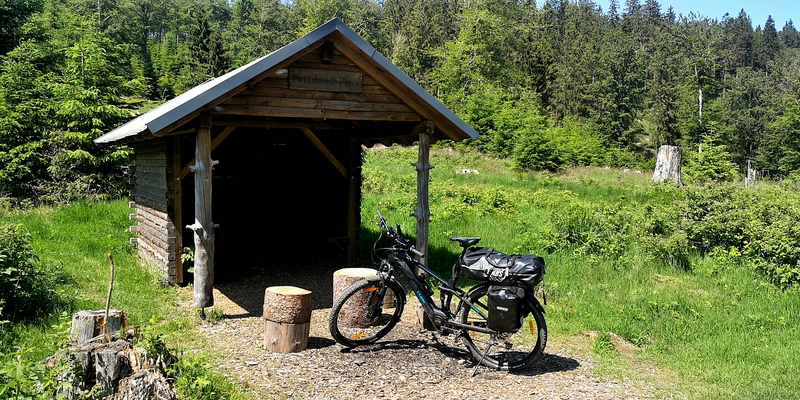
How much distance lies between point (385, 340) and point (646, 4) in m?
99.4

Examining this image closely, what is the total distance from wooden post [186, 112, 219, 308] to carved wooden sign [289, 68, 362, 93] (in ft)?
4.06

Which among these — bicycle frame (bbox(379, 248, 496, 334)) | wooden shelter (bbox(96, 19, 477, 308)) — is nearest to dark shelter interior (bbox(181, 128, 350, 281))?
wooden shelter (bbox(96, 19, 477, 308))

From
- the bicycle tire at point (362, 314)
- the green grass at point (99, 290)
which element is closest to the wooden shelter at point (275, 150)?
the green grass at point (99, 290)

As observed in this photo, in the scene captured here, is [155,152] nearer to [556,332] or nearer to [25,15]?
[556,332]

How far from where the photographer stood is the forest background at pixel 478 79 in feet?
50.5

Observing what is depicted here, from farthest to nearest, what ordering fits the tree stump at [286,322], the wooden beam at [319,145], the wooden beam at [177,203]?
the wooden beam at [319,145], the wooden beam at [177,203], the tree stump at [286,322]

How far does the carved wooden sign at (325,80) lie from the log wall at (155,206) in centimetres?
279

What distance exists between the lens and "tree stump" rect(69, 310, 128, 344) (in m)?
4.34

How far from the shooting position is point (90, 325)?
14.3ft

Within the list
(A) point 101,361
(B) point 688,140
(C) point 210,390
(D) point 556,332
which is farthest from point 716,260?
(B) point 688,140

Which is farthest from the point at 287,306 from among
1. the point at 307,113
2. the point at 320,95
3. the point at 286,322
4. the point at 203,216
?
the point at 320,95

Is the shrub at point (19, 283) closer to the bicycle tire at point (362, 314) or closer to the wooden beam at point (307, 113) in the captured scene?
the wooden beam at point (307, 113)

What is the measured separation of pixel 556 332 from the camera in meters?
7.15

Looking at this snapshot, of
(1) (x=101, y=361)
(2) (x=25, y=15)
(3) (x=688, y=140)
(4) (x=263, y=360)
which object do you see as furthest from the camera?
(3) (x=688, y=140)
